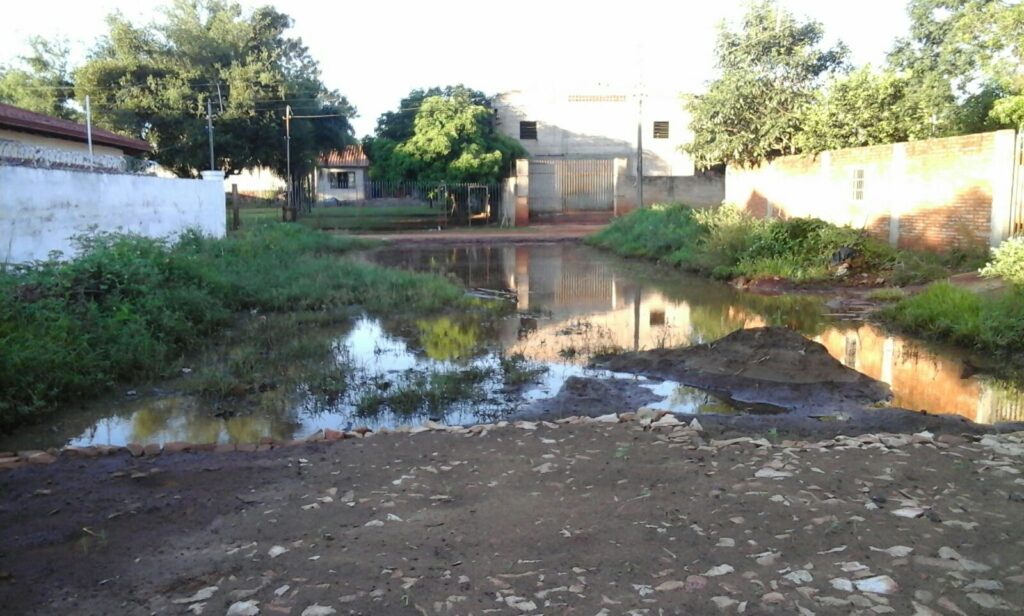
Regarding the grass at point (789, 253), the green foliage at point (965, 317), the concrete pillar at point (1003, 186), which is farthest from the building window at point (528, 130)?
the green foliage at point (965, 317)

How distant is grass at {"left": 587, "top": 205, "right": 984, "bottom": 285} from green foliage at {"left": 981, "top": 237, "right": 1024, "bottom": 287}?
2.35 m

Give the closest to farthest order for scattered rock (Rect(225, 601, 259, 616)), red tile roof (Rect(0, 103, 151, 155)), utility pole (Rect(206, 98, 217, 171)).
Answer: scattered rock (Rect(225, 601, 259, 616)), red tile roof (Rect(0, 103, 151, 155)), utility pole (Rect(206, 98, 217, 171))

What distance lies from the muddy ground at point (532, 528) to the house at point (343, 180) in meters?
48.6

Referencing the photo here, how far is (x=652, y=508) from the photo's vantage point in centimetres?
433

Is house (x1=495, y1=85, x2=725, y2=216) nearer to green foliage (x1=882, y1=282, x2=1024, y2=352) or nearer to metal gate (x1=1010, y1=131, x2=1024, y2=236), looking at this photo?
metal gate (x1=1010, y1=131, x2=1024, y2=236)

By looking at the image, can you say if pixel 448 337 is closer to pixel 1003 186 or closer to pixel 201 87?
pixel 1003 186

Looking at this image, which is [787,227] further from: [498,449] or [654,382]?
[498,449]

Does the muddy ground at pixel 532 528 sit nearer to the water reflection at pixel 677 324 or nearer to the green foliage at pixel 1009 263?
the water reflection at pixel 677 324

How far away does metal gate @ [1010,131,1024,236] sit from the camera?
14.0m

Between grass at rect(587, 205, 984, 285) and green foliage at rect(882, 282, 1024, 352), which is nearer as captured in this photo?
green foliage at rect(882, 282, 1024, 352)

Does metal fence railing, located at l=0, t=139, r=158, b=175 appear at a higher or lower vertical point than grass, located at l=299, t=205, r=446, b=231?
Answer: higher

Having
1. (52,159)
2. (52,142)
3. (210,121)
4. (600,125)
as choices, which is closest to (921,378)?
(52,159)

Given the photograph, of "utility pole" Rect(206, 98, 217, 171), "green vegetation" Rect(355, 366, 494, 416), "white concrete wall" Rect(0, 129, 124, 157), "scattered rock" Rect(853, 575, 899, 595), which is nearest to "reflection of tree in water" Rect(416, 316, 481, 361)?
"green vegetation" Rect(355, 366, 494, 416)

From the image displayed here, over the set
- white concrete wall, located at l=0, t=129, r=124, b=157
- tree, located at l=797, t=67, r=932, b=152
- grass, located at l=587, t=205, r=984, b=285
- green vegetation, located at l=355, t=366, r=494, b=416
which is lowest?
green vegetation, located at l=355, t=366, r=494, b=416
